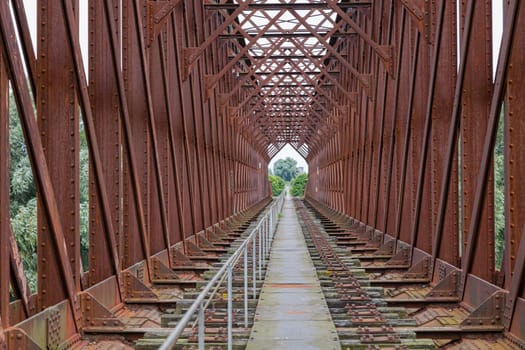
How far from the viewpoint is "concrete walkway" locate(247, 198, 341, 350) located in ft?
20.8

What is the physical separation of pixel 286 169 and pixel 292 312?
162419 millimetres

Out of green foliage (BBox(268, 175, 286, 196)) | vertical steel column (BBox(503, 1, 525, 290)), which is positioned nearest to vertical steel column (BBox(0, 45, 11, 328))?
vertical steel column (BBox(503, 1, 525, 290))

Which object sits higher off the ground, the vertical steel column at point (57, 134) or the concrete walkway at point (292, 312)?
the vertical steel column at point (57, 134)

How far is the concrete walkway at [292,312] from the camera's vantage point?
6.34 m

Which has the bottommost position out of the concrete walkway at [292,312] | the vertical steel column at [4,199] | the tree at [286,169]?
the concrete walkway at [292,312]

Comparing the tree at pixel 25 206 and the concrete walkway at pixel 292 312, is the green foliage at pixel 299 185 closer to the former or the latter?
the tree at pixel 25 206

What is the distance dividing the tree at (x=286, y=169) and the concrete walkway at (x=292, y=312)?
157466mm

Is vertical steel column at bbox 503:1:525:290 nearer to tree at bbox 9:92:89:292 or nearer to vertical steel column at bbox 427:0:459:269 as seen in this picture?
vertical steel column at bbox 427:0:459:269

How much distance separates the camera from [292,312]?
7.72 metres

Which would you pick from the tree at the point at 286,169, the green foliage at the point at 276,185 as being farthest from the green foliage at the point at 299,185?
the tree at the point at 286,169

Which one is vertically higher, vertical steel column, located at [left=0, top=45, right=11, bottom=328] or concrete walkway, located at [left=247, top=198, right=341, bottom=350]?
vertical steel column, located at [left=0, top=45, right=11, bottom=328]

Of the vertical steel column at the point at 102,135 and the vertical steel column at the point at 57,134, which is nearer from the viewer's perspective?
the vertical steel column at the point at 57,134

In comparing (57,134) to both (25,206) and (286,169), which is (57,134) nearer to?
(25,206)

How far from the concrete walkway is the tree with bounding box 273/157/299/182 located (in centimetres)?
15747
